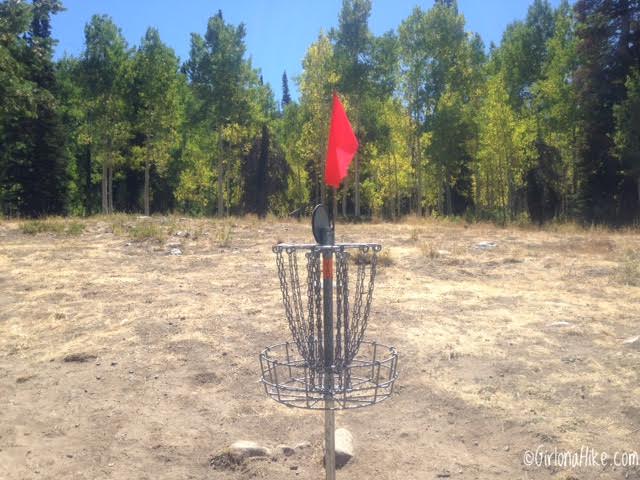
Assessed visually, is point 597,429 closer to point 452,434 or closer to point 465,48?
point 452,434

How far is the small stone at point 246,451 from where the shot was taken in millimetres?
4312

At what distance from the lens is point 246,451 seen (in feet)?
14.3

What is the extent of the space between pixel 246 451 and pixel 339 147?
9.50 ft

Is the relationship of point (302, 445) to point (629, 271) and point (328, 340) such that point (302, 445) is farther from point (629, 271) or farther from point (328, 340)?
point (629, 271)

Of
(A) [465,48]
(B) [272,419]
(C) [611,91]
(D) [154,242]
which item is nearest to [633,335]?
(B) [272,419]

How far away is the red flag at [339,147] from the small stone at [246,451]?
2.74 meters

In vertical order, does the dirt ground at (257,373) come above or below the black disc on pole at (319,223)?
below

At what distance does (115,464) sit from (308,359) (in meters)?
2.42

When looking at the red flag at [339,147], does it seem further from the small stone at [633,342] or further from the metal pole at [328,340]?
the small stone at [633,342]

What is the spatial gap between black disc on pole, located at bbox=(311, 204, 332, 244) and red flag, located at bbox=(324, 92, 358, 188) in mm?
198

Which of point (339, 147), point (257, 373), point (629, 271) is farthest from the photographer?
point (629, 271)

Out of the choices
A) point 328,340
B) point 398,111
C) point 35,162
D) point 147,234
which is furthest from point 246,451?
point 35,162

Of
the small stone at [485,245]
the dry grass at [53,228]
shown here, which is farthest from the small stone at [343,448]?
the dry grass at [53,228]

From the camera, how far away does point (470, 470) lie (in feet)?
13.5
